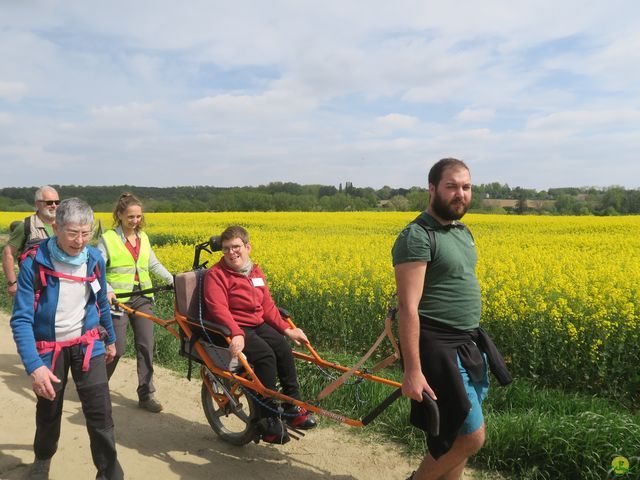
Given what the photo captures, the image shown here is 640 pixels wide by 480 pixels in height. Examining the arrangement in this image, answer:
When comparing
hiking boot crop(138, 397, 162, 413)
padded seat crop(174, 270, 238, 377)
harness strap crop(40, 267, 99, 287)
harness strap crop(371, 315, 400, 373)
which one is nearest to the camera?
harness strap crop(371, 315, 400, 373)

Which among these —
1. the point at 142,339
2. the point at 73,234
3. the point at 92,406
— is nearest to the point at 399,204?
the point at 142,339

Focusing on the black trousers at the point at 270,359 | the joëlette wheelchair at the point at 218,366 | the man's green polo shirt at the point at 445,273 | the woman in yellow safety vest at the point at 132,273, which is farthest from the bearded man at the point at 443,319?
the woman in yellow safety vest at the point at 132,273

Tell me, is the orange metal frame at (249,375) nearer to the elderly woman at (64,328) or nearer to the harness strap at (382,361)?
the harness strap at (382,361)

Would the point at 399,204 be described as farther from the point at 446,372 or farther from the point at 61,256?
the point at 446,372

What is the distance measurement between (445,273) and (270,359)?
1776mm

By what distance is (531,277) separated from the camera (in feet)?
23.8

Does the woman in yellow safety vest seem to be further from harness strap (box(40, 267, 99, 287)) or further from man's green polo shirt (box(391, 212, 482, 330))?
man's green polo shirt (box(391, 212, 482, 330))

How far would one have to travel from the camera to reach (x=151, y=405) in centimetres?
512

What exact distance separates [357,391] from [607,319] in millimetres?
2815

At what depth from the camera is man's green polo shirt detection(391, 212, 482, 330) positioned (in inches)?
106

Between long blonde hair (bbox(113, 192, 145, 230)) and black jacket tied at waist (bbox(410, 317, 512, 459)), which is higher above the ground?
long blonde hair (bbox(113, 192, 145, 230))

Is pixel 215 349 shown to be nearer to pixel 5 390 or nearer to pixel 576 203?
pixel 5 390

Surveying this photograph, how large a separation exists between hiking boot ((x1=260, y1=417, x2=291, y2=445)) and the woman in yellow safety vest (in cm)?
162

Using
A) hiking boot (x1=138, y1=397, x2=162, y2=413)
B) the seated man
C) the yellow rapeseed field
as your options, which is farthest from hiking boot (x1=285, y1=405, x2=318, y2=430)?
the yellow rapeseed field
